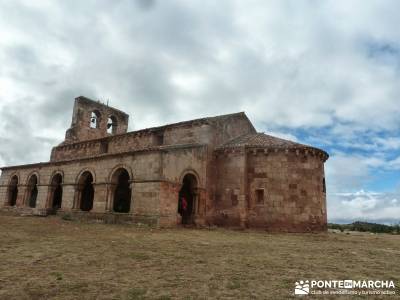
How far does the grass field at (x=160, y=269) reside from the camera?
4.55 m

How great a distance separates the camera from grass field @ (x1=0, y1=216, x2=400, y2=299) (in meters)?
4.55

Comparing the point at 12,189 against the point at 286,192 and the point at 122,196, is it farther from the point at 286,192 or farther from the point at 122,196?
the point at 286,192

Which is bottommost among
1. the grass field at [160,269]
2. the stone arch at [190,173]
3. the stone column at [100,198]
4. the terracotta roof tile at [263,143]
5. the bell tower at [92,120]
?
the grass field at [160,269]

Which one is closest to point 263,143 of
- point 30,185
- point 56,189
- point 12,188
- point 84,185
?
point 84,185

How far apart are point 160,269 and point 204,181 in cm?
1147

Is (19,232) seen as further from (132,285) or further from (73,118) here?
(73,118)

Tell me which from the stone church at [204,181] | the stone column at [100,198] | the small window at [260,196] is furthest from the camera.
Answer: the small window at [260,196]

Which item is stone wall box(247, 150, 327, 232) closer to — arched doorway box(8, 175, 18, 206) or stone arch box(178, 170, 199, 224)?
stone arch box(178, 170, 199, 224)

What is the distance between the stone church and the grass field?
5.98 metres

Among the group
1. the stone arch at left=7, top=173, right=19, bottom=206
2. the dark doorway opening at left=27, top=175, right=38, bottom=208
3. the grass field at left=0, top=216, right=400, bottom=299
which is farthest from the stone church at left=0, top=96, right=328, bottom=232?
the grass field at left=0, top=216, right=400, bottom=299

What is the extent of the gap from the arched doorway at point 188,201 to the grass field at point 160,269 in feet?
24.6

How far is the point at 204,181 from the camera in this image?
1738cm

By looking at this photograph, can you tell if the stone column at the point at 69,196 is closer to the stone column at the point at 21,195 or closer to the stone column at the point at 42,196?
the stone column at the point at 42,196

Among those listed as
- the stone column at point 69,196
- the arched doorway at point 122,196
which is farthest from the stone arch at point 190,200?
the stone column at point 69,196
